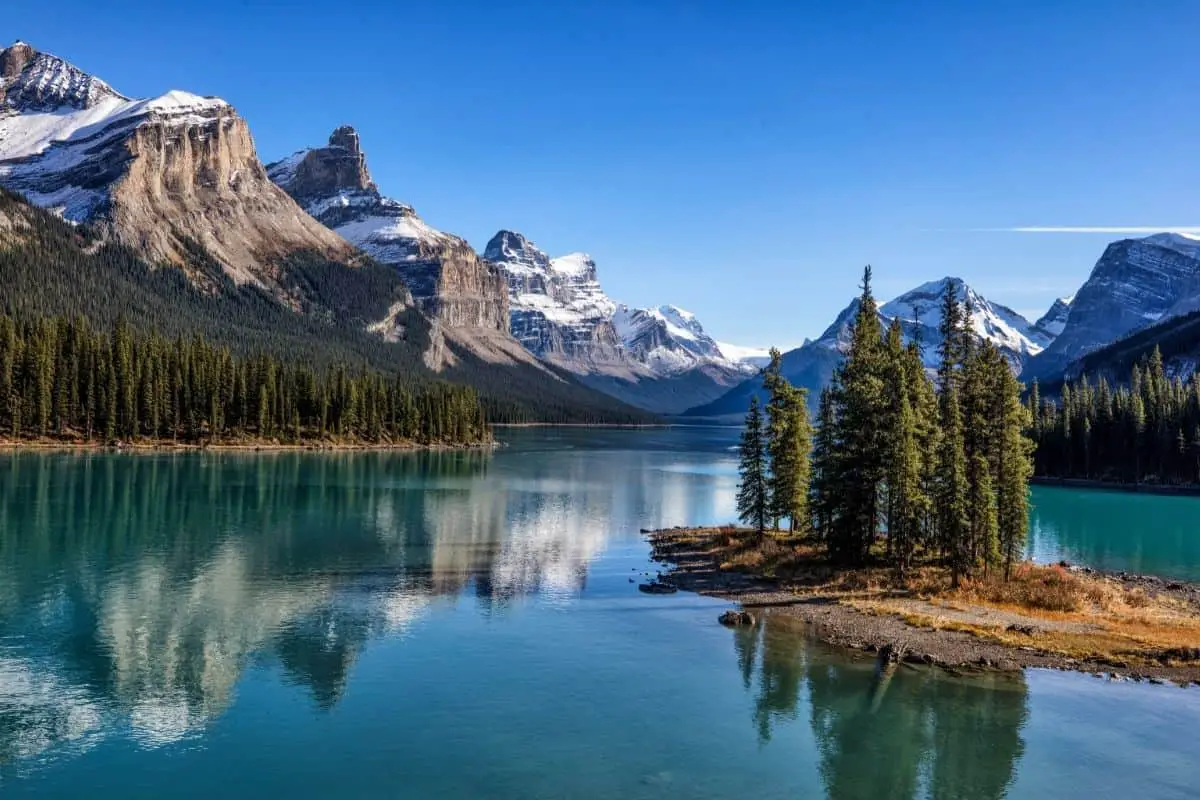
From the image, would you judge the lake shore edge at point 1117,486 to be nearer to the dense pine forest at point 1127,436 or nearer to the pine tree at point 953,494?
the dense pine forest at point 1127,436

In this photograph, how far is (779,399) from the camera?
2968 inches

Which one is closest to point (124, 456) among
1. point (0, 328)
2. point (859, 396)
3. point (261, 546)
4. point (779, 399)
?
point (0, 328)

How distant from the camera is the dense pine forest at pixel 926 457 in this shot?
5778 centimetres

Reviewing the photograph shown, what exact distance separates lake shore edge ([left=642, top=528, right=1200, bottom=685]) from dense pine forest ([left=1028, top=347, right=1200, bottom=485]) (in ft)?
376

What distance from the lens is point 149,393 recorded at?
154 metres

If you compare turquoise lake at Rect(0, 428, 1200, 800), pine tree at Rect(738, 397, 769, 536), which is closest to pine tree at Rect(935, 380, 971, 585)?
turquoise lake at Rect(0, 428, 1200, 800)

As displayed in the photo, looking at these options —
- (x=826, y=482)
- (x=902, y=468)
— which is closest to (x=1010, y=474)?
(x=902, y=468)

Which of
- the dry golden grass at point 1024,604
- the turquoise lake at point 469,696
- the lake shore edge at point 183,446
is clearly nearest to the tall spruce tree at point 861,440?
the dry golden grass at point 1024,604

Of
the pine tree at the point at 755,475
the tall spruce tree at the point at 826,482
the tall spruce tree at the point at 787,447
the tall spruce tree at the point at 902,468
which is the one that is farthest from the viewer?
the pine tree at the point at 755,475

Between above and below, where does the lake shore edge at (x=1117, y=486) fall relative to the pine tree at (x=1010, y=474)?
below

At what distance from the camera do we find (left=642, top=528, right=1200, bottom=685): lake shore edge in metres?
41.7

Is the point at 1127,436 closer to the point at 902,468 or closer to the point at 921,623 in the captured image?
the point at 902,468

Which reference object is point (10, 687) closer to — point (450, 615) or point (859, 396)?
point (450, 615)

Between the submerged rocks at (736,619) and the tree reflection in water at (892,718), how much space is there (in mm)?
3432
